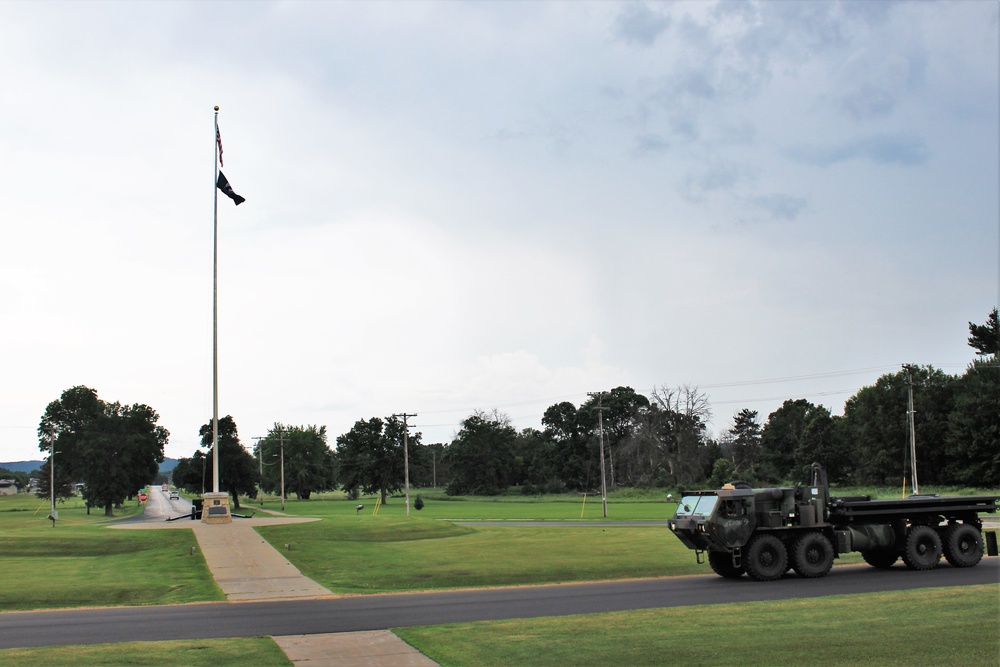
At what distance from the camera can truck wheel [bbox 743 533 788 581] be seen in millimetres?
23438

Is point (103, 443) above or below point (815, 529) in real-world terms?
above

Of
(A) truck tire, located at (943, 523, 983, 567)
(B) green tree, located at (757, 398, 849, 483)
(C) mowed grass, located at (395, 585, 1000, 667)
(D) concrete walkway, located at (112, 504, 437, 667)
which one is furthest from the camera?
(B) green tree, located at (757, 398, 849, 483)

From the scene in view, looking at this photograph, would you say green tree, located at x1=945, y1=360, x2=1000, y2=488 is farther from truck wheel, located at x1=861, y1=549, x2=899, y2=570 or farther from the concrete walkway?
the concrete walkway

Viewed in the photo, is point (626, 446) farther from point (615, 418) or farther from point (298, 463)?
point (298, 463)

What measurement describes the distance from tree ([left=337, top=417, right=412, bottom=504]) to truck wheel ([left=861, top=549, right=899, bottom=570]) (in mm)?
102965

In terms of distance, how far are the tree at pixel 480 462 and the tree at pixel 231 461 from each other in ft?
188

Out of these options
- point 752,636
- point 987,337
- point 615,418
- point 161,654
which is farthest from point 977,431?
point 161,654

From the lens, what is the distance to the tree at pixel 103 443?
318 feet

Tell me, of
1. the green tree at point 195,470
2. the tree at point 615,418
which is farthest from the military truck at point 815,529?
the tree at point 615,418

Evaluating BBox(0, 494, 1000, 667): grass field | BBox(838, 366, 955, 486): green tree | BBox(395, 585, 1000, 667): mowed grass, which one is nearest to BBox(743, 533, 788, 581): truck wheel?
BBox(0, 494, 1000, 667): grass field

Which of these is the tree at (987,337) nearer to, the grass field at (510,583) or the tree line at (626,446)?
the tree line at (626,446)

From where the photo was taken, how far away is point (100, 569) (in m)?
26.9

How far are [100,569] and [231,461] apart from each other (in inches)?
2317

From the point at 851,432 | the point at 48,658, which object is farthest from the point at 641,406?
the point at 48,658
